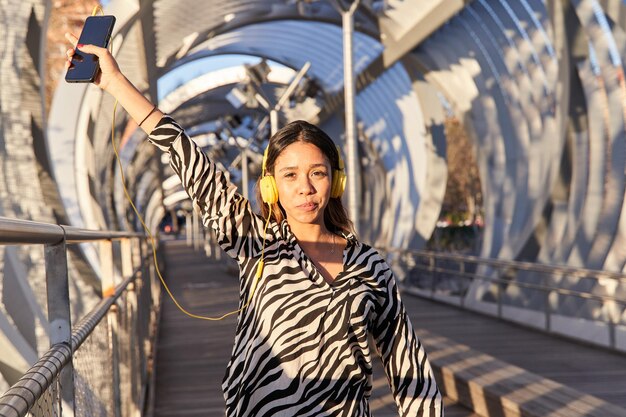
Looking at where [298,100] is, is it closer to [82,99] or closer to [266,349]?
[82,99]

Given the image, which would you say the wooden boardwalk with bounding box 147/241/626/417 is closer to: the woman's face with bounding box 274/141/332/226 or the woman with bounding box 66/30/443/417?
the woman with bounding box 66/30/443/417

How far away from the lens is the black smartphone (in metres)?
2.97

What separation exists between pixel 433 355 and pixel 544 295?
469 cm

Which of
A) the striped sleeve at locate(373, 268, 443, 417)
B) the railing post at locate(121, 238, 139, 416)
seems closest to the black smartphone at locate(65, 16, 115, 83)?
the striped sleeve at locate(373, 268, 443, 417)

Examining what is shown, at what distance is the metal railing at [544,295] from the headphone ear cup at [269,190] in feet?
29.7

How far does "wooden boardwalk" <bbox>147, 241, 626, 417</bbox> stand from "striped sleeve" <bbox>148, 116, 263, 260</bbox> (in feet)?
18.2

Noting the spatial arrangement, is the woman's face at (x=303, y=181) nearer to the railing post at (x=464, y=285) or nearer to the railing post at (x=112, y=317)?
the railing post at (x=112, y=317)

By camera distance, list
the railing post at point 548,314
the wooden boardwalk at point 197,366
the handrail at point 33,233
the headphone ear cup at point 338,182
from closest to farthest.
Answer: the handrail at point 33,233 → the headphone ear cup at point 338,182 → the wooden boardwalk at point 197,366 → the railing post at point 548,314

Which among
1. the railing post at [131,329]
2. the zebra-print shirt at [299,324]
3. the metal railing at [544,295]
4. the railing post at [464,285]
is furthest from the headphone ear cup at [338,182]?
the railing post at [464,285]

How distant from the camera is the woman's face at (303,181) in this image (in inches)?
122

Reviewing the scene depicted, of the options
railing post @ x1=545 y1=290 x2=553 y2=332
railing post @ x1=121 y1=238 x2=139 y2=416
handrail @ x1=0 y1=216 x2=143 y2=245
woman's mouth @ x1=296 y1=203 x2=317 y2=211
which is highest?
woman's mouth @ x1=296 y1=203 x2=317 y2=211

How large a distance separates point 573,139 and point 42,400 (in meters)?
14.2

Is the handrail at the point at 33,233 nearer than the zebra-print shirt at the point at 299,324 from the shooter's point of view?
Yes

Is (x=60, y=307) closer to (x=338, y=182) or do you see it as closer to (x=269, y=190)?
(x=269, y=190)
